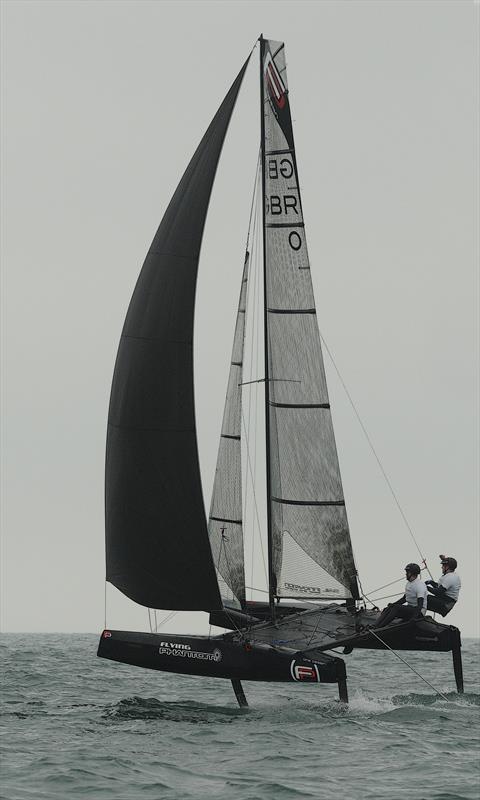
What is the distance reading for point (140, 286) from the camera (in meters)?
17.2

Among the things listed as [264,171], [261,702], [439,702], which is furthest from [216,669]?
[264,171]

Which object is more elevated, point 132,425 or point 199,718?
point 132,425

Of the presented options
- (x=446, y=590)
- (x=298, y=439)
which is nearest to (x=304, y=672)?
(x=446, y=590)

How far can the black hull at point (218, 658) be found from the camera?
16031mm

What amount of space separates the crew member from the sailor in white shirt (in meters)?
0.73

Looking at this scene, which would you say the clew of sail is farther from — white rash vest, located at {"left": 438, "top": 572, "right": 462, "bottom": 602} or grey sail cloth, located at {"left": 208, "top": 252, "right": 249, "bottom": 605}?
white rash vest, located at {"left": 438, "top": 572, "right": 462, "bottom": 602}

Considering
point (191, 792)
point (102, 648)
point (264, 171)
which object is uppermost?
point (264, 171)

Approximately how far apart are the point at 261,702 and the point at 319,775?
6673 mm

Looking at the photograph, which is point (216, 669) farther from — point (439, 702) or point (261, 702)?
point (439, 702)

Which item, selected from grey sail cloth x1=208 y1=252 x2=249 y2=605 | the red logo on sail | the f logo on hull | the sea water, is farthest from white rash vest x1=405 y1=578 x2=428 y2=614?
the red logo on sail

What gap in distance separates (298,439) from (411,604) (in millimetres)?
3232

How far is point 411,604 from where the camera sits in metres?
17.5

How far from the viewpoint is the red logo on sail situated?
65.2 ft

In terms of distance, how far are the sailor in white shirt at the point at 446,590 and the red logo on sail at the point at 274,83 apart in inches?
324
